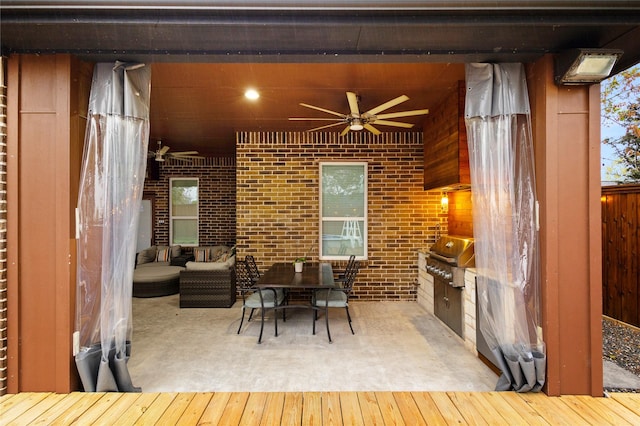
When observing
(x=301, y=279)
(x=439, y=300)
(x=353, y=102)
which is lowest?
(x=439, y=300)

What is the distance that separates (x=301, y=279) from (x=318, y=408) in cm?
163

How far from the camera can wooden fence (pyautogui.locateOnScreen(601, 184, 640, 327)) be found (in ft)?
11.9

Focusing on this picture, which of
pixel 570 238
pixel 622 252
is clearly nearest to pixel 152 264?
pixel 570 238

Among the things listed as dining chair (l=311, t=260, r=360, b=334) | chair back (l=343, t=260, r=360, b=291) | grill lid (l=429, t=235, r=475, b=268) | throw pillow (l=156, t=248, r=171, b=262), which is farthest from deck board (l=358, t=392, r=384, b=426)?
throw pillow (l=156, t=248, r=171, b=262)

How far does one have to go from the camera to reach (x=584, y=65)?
1.96m

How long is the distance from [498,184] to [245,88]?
248 cm

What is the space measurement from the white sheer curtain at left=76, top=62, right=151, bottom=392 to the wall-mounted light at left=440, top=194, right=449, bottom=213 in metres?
4.25

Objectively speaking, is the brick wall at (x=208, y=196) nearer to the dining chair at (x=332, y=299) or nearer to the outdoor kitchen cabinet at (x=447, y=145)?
the dining chair at (x=332, y=299)

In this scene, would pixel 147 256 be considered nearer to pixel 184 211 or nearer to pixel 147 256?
pixel 147 256

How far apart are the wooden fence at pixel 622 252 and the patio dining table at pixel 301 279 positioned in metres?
3.38

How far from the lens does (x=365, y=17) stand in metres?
1.80

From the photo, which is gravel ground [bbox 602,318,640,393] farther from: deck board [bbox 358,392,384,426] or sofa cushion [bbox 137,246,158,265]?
sofa cushion [bbox 137,246,158,265]

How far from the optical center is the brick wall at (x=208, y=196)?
7270 mm

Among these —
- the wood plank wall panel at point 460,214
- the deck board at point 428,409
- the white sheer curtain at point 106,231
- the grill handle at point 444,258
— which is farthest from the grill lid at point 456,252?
the white sheer curtain at point 106,231
